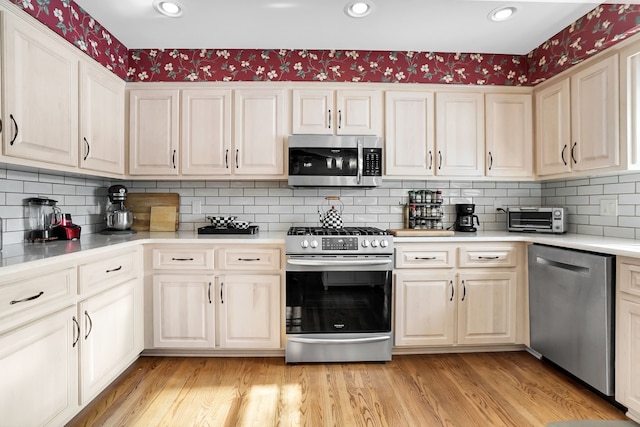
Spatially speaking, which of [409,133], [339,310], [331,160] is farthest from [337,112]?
[339,310]

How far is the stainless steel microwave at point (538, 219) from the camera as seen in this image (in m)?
2.64

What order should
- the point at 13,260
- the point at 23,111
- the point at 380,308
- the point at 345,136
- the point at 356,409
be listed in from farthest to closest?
the point at 345,136, the point at 380,308, the point at 356,409, the point at 23,111, the point at 13,260

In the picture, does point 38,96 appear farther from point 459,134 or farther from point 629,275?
point 629,275

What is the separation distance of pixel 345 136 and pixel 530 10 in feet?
5.00

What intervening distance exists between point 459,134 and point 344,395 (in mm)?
2204

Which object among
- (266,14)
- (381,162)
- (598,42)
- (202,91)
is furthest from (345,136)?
(598,42)

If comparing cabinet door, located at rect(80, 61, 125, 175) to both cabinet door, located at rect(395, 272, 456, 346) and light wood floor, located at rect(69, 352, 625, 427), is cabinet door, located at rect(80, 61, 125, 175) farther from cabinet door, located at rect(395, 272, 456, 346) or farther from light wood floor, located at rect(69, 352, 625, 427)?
cabinet door, located at rect(395, 272, 456, 346)

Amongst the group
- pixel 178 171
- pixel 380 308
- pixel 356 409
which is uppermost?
pixel 178 171

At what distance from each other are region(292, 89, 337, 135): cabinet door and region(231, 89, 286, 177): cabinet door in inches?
4.5

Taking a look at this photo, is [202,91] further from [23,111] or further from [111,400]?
[111,400]

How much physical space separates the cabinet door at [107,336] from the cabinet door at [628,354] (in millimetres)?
2855

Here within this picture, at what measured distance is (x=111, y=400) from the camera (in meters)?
1.96

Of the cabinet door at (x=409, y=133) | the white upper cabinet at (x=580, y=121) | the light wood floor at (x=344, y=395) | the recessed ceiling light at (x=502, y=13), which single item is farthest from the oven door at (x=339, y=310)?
the recessed ceiling light at (x=502, y=13)

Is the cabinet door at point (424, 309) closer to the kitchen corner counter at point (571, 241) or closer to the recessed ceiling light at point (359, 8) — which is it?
the kitchen corner counter at point (571, 241)
